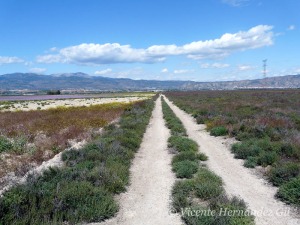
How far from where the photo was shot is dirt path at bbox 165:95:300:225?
7508 mm

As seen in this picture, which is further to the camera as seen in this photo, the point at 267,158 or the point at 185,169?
the point at 267,158

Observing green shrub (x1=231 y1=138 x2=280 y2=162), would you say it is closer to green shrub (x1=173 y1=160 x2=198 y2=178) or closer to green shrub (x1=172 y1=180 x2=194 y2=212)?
green shrub (x1=173 y1=160 x2=198 y2=178)

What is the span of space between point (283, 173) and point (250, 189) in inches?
58.7

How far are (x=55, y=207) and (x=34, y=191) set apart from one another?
0.75 metres

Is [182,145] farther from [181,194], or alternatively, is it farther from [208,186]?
[181,194]

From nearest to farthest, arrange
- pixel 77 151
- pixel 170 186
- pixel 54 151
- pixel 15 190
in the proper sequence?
pixel 15 190, pixel 170 186, pixel 77 151, pixel 54 151

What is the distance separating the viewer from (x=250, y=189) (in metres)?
9.48

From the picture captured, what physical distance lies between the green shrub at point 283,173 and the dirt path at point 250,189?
0.33m


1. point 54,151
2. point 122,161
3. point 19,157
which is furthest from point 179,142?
point 19,157

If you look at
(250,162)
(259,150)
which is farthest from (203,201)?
(259,150)

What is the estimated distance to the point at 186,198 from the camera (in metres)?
8.45

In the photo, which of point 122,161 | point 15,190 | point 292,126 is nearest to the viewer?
point 15,190

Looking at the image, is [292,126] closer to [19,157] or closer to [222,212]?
[222,212]

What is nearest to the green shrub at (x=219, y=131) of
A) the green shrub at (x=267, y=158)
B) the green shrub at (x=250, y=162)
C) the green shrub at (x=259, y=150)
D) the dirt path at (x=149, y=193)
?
the green shrub at (x=259, y=150)
